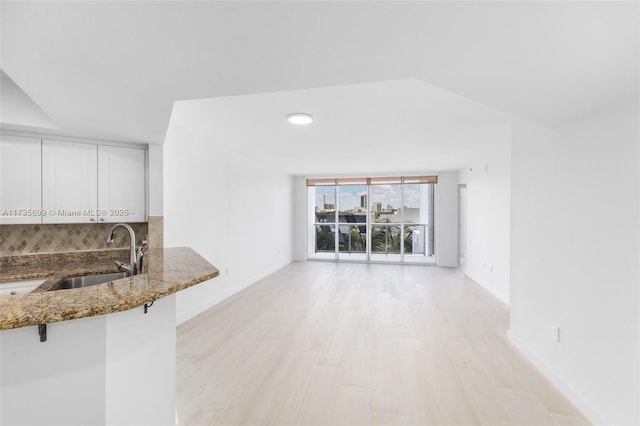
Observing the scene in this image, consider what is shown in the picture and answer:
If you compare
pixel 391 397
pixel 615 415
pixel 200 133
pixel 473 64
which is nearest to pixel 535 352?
pixel 615 415

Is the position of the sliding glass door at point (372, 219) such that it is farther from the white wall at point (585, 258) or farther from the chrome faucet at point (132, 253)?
the chrome faucet at point (132, 253)

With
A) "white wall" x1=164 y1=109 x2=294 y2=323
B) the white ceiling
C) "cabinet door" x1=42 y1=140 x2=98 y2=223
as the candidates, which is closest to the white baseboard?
the white ceiling

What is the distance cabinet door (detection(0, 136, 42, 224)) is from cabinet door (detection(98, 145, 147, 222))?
0.44m

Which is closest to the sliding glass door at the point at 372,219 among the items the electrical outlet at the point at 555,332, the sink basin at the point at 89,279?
the electrical outlet at the point at 555,332

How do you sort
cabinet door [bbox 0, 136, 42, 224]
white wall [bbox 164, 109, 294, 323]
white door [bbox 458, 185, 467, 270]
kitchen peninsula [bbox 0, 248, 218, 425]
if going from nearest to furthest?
kitchen peninsula [bbox 0, 248, 218, 425], cabinet door [bbox 0, 136, 42, 224], white wall [bbox 164, 109, 294, 323], white door [bbox 458, 185, 467, 270]

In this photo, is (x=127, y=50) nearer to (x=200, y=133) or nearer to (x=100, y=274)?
(x=100, y=274)

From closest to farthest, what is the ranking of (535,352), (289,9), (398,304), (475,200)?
(289,9) → (535,352) → (398,304) → (475,200)

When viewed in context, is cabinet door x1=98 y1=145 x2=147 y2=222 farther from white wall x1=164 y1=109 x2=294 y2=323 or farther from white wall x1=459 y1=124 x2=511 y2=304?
white wall x1=459 y1=124 x2=511 y2=304

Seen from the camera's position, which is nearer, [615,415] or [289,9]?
[289,9]

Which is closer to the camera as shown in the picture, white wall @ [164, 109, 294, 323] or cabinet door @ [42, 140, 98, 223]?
cabinet door @ [42, 140, 98, 223]

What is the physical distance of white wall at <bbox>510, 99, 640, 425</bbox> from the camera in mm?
1598

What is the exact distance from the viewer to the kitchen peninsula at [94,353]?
1.05 m

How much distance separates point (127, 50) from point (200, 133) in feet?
7.73

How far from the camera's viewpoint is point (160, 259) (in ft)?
6.40
